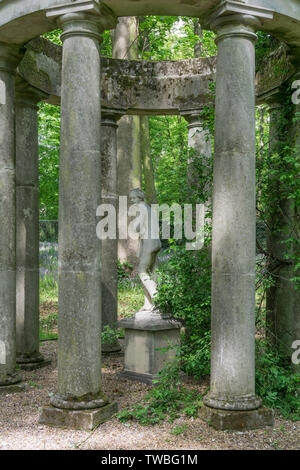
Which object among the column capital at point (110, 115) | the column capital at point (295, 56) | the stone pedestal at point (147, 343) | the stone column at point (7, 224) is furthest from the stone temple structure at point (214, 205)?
the column capital at point (110, 115)

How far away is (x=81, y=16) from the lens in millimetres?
7066

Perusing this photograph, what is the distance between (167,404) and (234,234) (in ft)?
9.83

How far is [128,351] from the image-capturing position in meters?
10.3

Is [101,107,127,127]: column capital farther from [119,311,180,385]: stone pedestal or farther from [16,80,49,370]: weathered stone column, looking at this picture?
[119,311,180,385]: stone pedestal

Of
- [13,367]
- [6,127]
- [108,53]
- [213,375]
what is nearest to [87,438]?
[213,375]

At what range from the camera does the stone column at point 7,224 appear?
8.90 m

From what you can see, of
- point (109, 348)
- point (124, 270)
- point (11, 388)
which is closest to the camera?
point (11, 388)

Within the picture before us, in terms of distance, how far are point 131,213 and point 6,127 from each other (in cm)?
290

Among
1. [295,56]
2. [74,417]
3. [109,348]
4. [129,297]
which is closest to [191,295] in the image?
[74,417]

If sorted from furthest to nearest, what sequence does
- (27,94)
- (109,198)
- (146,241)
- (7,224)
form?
(109,198) → (27,94) → (146,241) → (7,224)

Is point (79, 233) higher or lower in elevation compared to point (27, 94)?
lower

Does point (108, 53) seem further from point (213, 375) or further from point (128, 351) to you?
point (213, 375)

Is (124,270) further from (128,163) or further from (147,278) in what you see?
(147,278)

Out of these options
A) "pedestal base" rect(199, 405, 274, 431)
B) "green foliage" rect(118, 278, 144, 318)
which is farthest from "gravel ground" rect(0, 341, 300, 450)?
"green foliage" rect(118, 278, 144, 318)
